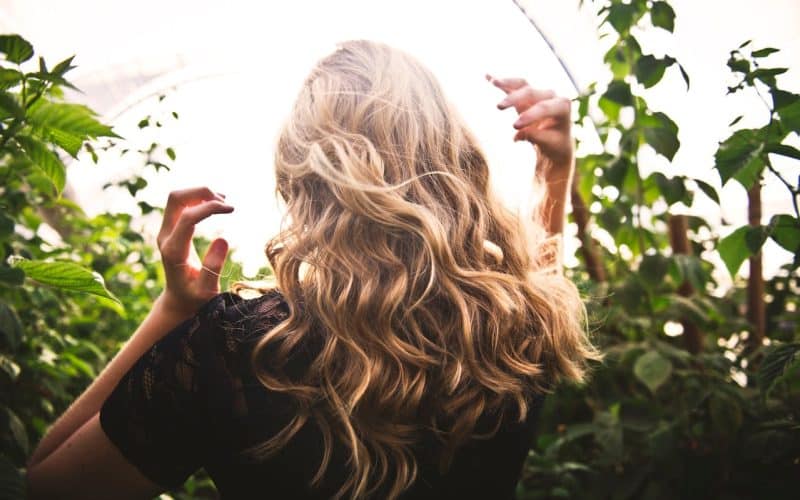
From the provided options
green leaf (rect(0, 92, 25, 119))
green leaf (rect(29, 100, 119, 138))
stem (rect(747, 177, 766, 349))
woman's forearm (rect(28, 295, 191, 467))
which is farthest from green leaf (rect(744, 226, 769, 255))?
green leaf (rect(0, 92, 25, 119))

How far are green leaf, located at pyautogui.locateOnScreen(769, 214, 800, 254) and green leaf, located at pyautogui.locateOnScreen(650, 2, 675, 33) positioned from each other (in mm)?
523

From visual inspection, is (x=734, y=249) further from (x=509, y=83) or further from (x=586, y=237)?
(x=586, y=237)

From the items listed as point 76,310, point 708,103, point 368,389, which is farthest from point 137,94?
point 708,103

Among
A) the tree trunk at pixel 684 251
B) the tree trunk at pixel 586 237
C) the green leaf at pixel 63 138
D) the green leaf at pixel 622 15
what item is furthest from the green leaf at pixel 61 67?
the tree trunk at pixel 684 251

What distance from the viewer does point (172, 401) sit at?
907mm

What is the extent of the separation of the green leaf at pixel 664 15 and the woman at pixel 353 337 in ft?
1.06

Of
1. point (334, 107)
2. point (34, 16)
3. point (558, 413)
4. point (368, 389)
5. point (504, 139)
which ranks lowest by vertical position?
point (558, 413)

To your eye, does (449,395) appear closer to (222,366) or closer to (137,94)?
(222,366)

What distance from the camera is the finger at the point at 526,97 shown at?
1.25m

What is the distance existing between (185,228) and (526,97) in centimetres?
80

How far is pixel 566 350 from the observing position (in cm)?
123

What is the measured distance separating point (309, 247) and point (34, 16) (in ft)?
4.58

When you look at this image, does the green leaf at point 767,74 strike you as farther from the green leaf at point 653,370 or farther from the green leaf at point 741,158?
the green leaf at point 653,370

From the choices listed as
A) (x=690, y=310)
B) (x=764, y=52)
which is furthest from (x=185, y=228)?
(x=690, y=310)
